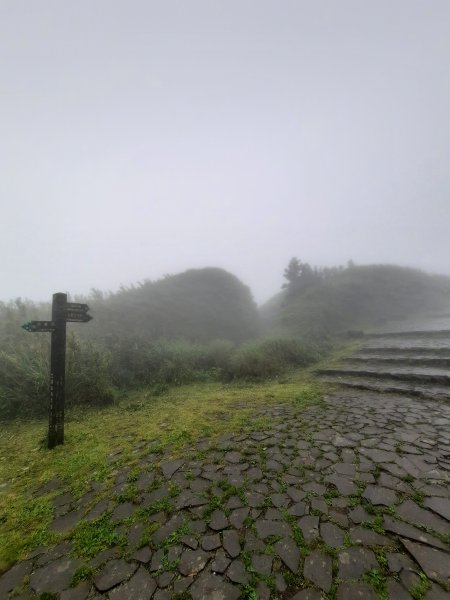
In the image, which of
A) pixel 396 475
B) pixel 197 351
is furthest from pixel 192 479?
pixel 197 351

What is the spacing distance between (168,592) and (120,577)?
1.30 ft

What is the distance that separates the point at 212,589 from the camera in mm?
1850

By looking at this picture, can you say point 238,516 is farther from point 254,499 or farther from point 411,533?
point 411,533

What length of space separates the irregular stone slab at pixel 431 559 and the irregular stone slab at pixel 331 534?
1.50ft

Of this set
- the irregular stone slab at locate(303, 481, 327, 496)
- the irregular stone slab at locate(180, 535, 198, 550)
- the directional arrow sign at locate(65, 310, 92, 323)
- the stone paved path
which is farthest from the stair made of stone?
the directional arrow sign at locate(65, 310, 92, 323)

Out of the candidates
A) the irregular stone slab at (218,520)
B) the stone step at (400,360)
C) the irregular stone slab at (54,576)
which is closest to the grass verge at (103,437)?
the irregular stone slab at (54,576)

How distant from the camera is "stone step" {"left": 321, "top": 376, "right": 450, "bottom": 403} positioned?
5359 millimetres

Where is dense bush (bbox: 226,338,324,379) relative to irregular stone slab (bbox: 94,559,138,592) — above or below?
above

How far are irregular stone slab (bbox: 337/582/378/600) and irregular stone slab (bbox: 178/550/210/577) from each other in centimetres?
94

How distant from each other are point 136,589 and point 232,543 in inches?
29.2

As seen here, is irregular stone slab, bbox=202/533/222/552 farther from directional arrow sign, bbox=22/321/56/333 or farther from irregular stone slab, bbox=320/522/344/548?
directional arrow sign, bbox=22/321/56/333

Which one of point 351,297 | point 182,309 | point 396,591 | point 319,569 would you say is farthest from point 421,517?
point 351,297

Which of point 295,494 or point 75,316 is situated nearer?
point 295,494

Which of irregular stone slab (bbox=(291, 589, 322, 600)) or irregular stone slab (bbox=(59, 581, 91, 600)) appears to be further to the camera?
irregular stone slab (bbox=(59, 581, 91, 600))
